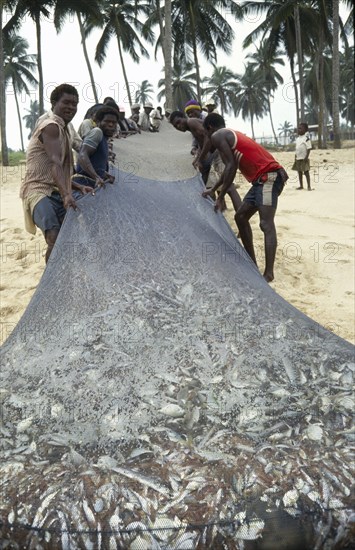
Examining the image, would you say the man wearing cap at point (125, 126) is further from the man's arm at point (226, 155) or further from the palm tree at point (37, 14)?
the palm tree at point (37, 14)

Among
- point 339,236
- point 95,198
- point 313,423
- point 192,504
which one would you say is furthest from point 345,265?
point 192,504

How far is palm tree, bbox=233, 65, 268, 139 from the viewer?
36.8 m

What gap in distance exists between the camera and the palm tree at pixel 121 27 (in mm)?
19938

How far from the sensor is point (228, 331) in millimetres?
1891

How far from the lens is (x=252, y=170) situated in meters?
3.68

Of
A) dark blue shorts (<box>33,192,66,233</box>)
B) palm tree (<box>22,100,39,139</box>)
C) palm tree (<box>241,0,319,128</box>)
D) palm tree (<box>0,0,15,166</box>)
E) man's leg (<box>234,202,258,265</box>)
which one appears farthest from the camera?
palm tree (<box>22,100,39,139</box>)

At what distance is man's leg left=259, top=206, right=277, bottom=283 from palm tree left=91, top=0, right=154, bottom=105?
56.3 ft

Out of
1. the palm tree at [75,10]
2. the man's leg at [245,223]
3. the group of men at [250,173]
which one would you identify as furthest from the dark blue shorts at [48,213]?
the palm tree at [75,10]

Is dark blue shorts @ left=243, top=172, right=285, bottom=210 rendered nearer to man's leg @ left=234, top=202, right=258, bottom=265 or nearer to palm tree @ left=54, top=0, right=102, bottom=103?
man's leg @ left=234, top=202, right=258, bottom=265

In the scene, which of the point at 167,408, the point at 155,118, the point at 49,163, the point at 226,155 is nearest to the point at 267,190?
the point at 226,155

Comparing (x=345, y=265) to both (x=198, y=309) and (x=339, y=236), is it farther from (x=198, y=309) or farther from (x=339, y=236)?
(x=198, y=309)

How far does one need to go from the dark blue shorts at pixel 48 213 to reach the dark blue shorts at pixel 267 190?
4.62 feet

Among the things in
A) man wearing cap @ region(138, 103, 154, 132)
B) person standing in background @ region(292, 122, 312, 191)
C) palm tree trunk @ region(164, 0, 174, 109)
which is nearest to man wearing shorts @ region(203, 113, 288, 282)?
person standing in background @ region(292, 122, 312, 191)

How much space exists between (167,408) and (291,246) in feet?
12.4
